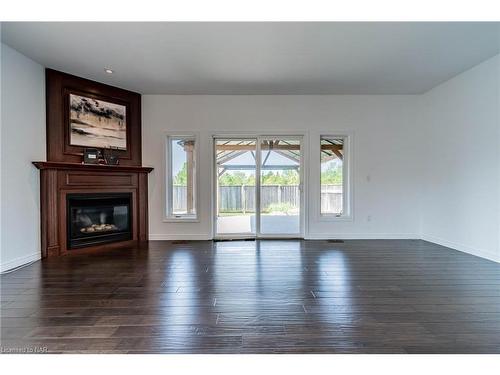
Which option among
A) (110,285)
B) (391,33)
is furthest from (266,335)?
(391,33)

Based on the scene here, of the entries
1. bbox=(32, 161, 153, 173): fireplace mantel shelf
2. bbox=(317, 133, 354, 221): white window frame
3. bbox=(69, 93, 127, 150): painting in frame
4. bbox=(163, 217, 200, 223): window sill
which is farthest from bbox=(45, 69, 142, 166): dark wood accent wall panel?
bbox=(317, 133, 354, 221): white window frame

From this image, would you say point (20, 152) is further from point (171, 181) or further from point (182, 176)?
point (182, 176)

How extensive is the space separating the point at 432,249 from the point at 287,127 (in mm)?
3189

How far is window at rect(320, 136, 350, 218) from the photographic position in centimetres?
519

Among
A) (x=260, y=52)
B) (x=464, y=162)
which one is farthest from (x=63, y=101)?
(x=464, y=162)

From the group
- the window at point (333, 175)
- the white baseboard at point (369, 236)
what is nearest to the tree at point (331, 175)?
the window at point (333, 175)

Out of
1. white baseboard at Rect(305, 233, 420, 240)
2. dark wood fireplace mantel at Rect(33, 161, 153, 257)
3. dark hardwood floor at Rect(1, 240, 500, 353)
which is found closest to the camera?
dark hardwood floor at Rect(1, 240, 500, 353)

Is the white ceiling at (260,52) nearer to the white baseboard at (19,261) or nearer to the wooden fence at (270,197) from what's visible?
the wooden fence at (270,197)

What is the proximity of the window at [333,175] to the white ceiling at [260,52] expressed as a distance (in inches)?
43.0

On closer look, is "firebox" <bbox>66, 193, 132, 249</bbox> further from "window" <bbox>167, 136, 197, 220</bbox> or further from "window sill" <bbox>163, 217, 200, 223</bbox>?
"window" <bbox>167, 136, 197, 220</bbox>

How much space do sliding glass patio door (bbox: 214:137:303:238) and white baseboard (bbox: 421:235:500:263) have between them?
2.34 m

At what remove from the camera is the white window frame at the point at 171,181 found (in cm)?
505

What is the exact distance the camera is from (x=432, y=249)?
4219 millimetres
